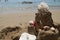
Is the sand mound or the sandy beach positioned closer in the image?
the sand mound

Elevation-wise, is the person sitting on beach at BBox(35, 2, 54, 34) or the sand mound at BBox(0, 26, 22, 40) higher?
the person sitting on beach at BBox(35, 2, 54, 34)

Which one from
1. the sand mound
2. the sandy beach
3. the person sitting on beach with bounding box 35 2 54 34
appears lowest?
the sandy beach

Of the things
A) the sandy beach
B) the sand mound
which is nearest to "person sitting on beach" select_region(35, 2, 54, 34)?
the sand mound

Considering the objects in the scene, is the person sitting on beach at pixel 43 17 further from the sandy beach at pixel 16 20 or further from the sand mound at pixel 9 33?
the sandy beach at pixel 16 20

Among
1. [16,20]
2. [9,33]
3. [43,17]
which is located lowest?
[16,20]

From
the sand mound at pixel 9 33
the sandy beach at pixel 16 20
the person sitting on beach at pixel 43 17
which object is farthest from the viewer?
the sandy beach at pixel 16 20

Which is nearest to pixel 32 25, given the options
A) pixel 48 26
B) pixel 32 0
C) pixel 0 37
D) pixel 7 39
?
pixel 48 26

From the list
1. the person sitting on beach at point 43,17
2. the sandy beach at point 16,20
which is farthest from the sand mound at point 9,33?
the sandy beach at point 16,20

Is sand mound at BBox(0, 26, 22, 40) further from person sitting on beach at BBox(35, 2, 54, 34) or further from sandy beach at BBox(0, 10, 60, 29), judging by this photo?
sandy beach at BBox(0, 10, 60, 29)

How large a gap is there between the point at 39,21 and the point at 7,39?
139cm

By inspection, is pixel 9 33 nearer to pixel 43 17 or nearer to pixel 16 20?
pixel 43 17

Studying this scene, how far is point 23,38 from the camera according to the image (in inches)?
141

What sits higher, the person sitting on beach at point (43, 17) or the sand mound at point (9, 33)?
the person sitting on beach at point (43, 17)

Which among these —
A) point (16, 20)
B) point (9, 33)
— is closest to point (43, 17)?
point (9, 33)
